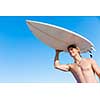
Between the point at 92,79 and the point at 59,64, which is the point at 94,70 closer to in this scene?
the point at 92,79

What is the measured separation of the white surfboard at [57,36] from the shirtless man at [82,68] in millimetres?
133

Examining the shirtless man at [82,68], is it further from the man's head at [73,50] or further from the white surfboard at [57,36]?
the white surfboard at [57,36]

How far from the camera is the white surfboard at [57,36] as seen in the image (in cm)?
410

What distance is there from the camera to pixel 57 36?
436 centimetres

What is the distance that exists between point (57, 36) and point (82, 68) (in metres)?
0.66

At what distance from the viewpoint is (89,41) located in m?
4.44

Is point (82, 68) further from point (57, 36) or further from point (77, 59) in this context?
point (57, 36)

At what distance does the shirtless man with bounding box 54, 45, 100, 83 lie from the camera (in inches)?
171
